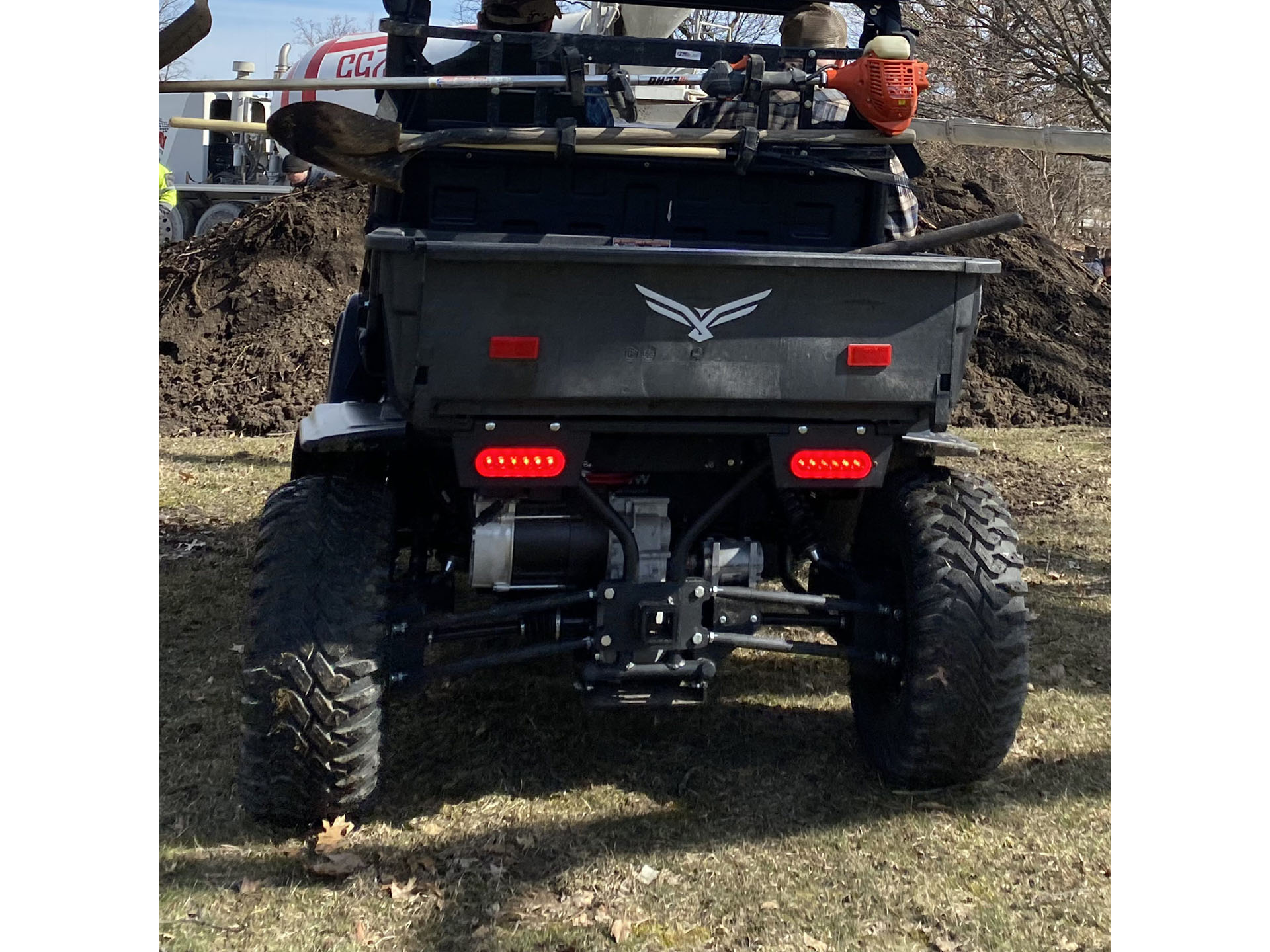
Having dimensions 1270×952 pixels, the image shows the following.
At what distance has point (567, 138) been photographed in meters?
3.33

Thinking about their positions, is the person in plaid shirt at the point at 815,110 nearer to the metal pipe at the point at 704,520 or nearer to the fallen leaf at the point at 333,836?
the metal pipe at the point at 704,520

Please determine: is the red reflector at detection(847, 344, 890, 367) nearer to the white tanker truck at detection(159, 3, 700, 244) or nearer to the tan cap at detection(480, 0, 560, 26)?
the tan cap at detection(480, 0, 560, 26)

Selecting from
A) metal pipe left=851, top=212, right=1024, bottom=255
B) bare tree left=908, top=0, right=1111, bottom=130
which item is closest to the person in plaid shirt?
metal pipe left=851, top=212, right=1024, bottom=255

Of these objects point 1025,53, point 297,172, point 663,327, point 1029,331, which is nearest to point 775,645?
point 663,327

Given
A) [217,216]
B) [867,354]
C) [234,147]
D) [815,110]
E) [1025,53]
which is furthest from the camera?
[234,147]

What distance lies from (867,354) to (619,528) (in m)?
0.83

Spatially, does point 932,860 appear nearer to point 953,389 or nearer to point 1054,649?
point 953,389

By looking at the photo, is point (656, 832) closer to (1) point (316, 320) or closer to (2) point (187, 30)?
(2) point (187, 30)

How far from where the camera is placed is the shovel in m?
3.08

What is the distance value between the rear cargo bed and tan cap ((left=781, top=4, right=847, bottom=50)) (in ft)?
4.31

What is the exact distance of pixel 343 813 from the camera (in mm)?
3562

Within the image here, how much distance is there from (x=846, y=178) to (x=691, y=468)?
3.44 feet

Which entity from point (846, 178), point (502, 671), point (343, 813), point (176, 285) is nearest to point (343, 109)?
point (846, 178)

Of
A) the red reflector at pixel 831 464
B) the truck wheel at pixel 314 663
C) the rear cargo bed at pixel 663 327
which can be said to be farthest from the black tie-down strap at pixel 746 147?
the truck wheel at pixel 314 663
